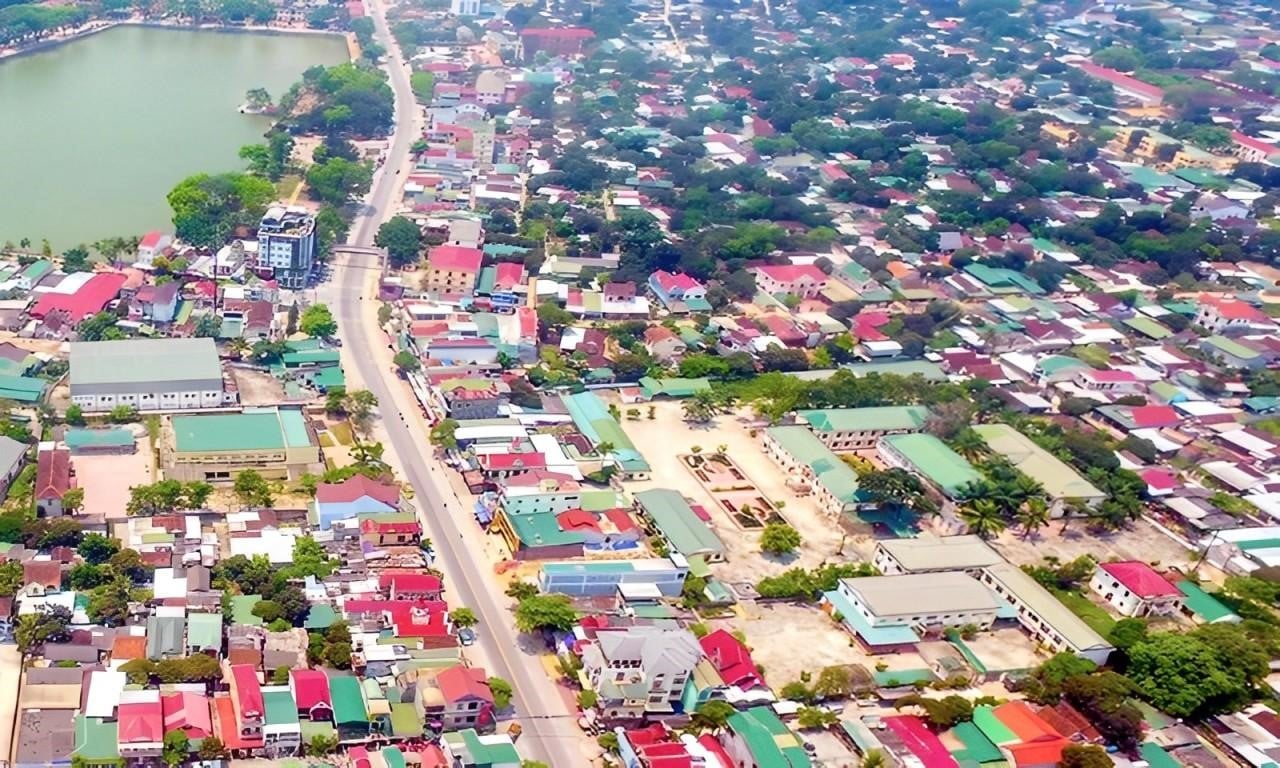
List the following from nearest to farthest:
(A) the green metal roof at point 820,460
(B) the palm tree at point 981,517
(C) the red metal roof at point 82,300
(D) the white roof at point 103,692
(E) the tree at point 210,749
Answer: (E) the tree at point 210,749, (D) the white roof at point 103,692, (B) the palm tree at point 981,517, (A) the green metal roof at point 820,460, (C) the red metal roof at point 82,300

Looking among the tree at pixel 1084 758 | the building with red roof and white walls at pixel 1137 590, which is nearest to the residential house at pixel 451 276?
the building with red roof and white walls at pixel 1137 590

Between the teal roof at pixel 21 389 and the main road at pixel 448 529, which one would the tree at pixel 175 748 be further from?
the teal roof at pixel 21 389

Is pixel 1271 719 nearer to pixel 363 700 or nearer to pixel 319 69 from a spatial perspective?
pixel 363 700

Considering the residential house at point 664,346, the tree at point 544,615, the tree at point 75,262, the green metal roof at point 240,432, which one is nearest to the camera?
the tree at point 544,615

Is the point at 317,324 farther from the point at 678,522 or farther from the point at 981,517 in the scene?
the point at 981,517

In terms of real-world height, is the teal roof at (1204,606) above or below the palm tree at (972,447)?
below

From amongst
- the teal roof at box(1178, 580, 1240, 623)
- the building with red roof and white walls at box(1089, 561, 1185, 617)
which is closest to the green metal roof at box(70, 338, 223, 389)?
the building with red roof and white walls at box(1089, 561, 1185, 617)

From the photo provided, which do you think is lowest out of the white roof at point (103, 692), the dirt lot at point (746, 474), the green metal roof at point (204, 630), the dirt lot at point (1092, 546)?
the dirt lot at point (1092, 546)
